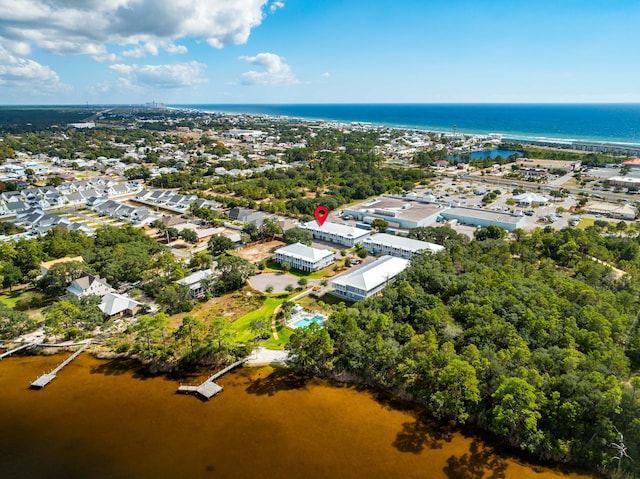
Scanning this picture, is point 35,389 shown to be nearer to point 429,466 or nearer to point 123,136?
point 429,466

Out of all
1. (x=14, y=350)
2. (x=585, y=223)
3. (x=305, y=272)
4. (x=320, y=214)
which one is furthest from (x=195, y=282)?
(x=585, y=223)

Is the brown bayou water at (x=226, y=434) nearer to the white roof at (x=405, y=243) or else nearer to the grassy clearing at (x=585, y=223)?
the white roof at (x=405, y=243)

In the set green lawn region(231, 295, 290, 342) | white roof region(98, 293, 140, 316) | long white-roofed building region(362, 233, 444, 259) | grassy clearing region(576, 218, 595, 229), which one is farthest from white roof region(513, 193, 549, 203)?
white roof region(98, 293, 140, 316)

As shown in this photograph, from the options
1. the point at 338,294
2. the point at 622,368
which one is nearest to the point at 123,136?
the point at 338,294

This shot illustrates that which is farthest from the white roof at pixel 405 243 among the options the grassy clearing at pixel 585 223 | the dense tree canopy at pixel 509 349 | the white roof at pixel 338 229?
the grassy clearing at pixel 585 223

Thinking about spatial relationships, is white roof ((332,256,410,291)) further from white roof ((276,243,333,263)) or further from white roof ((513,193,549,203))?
white roof ((513,193,549,203))

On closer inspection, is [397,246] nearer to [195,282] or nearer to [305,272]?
[305,272]
